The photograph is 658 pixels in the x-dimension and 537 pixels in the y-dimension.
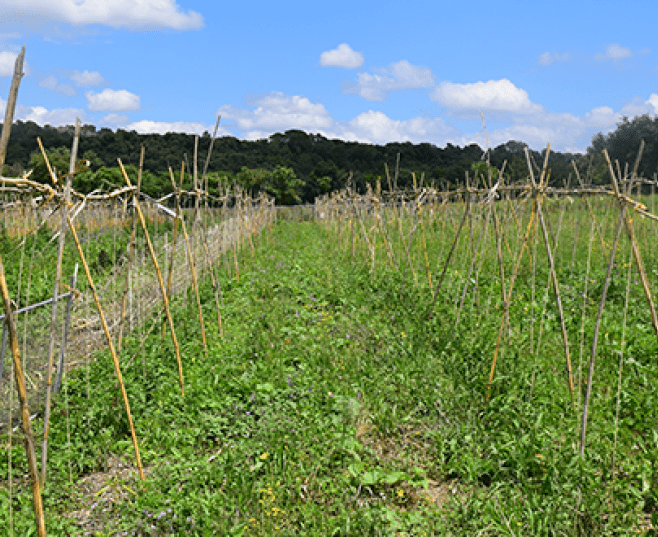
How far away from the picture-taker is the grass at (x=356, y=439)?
3072 mm

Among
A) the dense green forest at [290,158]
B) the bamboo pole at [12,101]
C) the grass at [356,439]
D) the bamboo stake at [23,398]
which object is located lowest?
the grass at [356,439]

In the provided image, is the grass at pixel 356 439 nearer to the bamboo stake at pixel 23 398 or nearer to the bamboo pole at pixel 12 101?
the bamboo stake at pixel 23 398

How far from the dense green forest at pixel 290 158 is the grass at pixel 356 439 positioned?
2386 centimetres

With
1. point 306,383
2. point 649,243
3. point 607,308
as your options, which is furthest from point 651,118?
point 306,383

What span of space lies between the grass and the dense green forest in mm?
23860

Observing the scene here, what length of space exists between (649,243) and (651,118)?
51661 millimetres

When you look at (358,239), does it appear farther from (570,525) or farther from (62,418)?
(570,525)

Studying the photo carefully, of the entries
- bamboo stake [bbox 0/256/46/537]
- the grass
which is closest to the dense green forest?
the grass

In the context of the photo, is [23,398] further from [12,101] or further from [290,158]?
[290,158]

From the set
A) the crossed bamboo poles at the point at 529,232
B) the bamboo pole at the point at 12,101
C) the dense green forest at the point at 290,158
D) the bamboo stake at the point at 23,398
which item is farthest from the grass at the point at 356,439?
the dense green forest at the point at 290,158

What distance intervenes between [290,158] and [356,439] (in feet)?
240

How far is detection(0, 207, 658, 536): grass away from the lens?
3.07 meters

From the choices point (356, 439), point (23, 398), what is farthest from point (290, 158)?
point (23, 398)

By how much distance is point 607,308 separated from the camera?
23.1 feet
